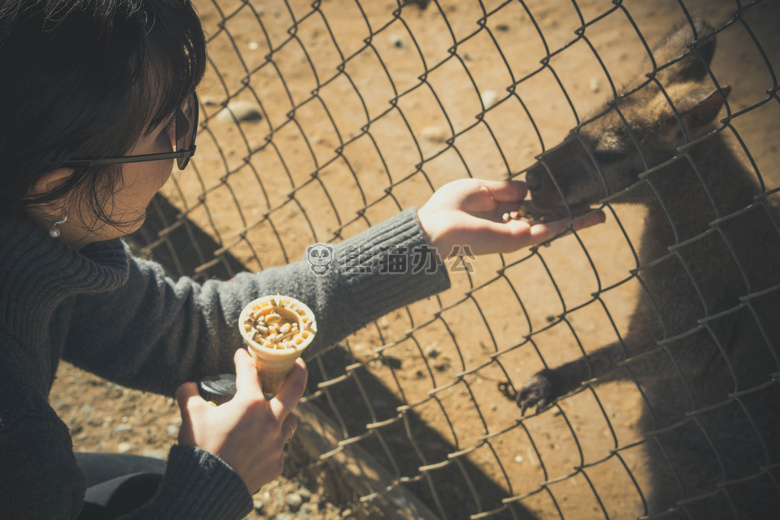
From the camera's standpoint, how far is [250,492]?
1.50 m

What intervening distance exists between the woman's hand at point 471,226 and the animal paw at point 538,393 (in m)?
0.88

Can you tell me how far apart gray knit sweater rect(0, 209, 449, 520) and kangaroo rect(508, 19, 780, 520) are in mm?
804

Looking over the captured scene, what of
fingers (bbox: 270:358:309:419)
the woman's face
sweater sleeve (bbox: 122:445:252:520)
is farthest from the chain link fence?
sweater sleeve (bbox: 122:445:252:520)

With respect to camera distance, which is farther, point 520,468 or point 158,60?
point 520,468

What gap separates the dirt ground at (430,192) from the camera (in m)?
2.47

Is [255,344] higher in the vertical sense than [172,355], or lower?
lower

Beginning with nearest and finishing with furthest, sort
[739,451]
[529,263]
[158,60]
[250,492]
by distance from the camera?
[158,60]
[250,492]
[739,451]
[529,263]

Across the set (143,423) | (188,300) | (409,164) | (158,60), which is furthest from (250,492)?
(409,164)

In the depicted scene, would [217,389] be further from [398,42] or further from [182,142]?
[398,42]

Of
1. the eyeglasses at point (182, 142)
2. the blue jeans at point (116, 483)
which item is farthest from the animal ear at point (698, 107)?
the blue jeans at point (116, 483)

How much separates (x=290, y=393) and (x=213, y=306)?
0.44 m

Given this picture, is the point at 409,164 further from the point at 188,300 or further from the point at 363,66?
the point at 188,300

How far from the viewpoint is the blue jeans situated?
1.65 meters

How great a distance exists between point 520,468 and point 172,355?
5.51 feet
